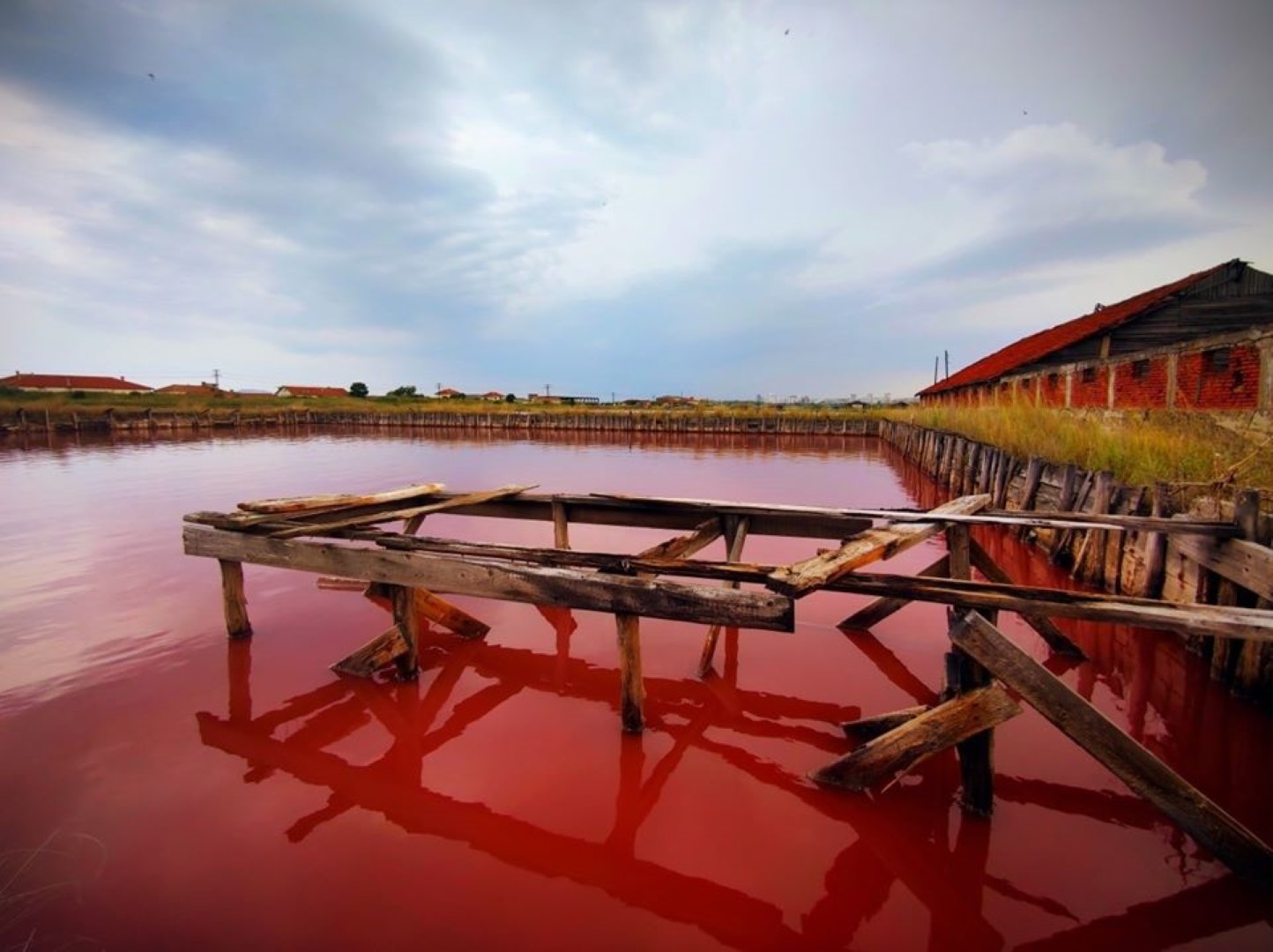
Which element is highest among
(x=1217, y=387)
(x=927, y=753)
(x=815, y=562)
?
(x=1217, y=387)

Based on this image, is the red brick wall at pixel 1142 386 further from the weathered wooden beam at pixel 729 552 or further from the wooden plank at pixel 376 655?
the wooden plank at pixel 376 655

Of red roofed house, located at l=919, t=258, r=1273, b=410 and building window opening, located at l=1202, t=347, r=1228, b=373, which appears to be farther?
building window opening, located at l=1202, t=347, r=1228, b=373

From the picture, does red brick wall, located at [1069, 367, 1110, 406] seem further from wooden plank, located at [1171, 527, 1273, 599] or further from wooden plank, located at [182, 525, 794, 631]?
wooden plank, located at [182, 525, 794, 631]

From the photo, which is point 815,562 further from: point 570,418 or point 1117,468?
point 570,418

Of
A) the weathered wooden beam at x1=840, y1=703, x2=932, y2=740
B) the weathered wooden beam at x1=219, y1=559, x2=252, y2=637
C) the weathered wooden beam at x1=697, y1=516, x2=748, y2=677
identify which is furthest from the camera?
the weathered wooden beam at x1=219, y1=559, x2=252, y2=637

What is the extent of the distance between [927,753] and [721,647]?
8.63ft

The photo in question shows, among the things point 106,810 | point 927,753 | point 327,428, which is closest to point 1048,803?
point 927,753

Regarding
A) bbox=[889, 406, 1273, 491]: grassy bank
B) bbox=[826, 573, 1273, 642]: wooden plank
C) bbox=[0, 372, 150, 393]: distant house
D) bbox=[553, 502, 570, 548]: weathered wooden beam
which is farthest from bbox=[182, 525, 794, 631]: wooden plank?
bbox=[0, 372, 150, 393]: distant house

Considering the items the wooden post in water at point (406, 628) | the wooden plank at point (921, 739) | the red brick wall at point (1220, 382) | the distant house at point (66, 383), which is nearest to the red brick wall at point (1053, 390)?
the red brick wall at point (1220, 382)

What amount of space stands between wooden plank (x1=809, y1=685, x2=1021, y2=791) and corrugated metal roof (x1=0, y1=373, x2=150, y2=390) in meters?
109

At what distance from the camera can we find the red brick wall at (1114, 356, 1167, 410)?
14.6 metres

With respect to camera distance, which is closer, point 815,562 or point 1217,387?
point 815,562

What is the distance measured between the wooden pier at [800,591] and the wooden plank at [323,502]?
0.02m

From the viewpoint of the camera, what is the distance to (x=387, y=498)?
6.39 meters
